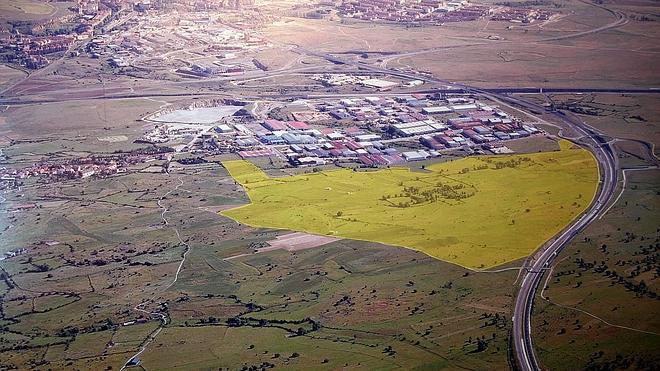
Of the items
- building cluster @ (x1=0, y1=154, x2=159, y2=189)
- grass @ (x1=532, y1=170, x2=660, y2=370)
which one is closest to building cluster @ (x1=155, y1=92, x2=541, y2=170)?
building cluster @ (x1=0, y1=154, x2=159, y2=189)

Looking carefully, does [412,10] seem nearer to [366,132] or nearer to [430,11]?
[430,11]

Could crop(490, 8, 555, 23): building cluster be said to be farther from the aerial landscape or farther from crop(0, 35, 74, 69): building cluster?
crop(0, 35, 74, 69): building cluster

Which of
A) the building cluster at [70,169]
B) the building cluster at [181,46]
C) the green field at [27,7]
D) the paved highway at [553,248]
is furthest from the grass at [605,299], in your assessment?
the green field at [27,7]

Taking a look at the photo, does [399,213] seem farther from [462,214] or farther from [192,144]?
[192,144]

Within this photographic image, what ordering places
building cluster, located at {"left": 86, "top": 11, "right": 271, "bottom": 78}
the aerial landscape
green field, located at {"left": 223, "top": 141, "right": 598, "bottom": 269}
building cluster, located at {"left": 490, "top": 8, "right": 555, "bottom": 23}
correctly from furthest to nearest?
building cluster, located at {"left": 490, "top": 8, "right": 555, "bottom": 23} → building cluster, located at {"left": 86, "top": 11, "right": 271, "bottom": 78} → green field, located at {"left": 223, "top": 141, "right": 598, "bottom": 269} → the aerial landscape

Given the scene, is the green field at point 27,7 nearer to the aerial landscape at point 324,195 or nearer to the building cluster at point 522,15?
the aerial landscape at point 324,195

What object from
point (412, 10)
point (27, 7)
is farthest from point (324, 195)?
point (412, 10)
